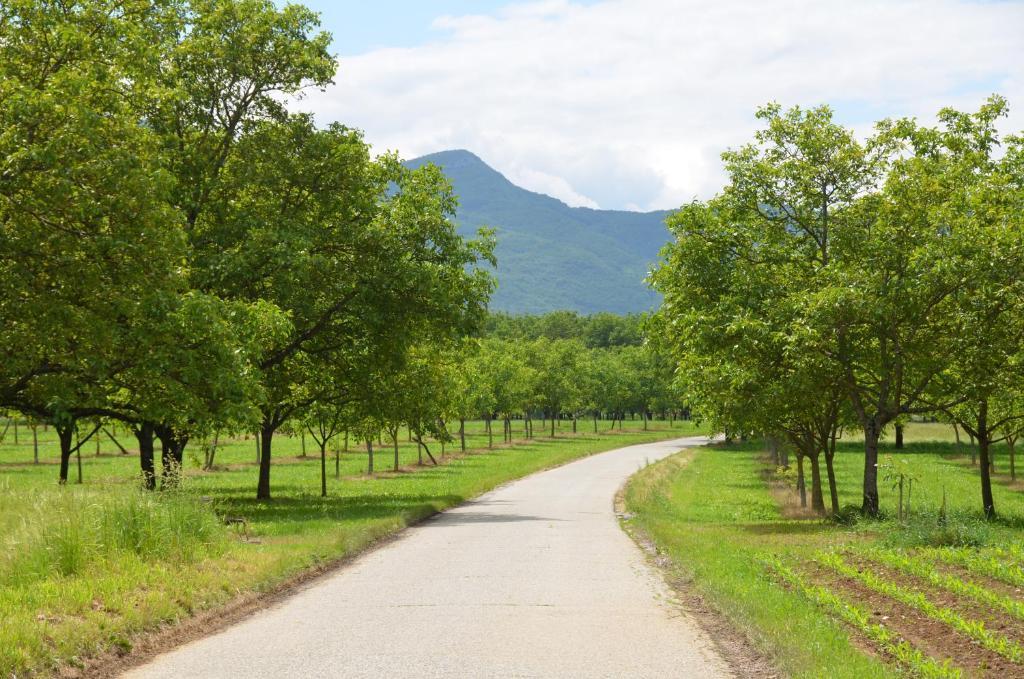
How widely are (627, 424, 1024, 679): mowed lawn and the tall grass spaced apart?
6.83 meters

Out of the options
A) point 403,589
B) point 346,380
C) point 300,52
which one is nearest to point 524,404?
point 346,380

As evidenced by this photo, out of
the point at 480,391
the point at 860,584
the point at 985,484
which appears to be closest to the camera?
the point at 860,584

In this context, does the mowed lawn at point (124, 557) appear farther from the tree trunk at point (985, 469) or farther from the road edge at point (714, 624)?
the tree trunk at point (985, 469)

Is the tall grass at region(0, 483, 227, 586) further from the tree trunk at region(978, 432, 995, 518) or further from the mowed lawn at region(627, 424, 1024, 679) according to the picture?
the tree trunk at region(978, 432, 995, 518)

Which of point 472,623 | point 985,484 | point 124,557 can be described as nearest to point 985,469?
point 985,484

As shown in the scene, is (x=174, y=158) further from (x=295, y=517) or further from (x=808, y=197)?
(x=808, y=197)

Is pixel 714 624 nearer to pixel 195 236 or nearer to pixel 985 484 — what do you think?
pixel 985 484

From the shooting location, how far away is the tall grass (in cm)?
1104

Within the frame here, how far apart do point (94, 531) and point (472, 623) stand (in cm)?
495

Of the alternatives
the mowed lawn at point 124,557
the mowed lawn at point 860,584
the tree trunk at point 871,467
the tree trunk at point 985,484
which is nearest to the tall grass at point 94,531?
the mowed lawn at point 124,557

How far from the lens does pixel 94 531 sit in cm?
1195

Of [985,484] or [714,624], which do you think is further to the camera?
[985,484]

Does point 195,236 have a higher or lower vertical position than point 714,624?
higher

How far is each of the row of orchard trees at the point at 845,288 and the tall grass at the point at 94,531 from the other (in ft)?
39.5
